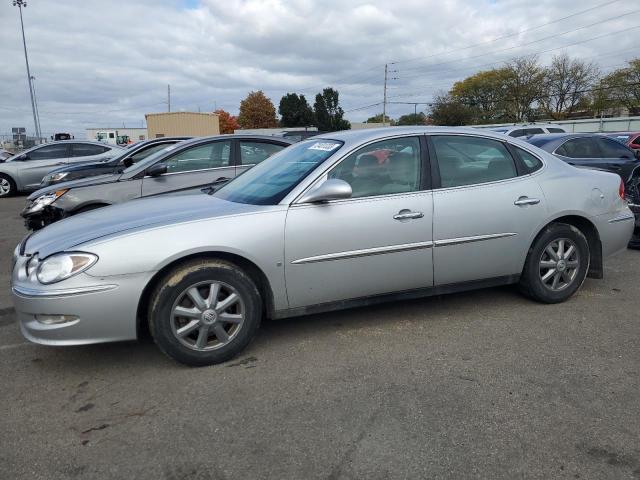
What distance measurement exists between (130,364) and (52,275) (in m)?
0.80

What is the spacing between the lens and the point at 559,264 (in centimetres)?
438

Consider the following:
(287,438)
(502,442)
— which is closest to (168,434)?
(287,438)

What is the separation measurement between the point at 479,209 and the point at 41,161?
14138 millimetres

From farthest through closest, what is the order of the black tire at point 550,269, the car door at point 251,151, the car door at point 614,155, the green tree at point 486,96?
the green tree at point 486,96 → the car door at point 614,155 → the car door at point 251,151 → the black tire at point 550,269

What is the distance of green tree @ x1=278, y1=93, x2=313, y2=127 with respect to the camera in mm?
80750

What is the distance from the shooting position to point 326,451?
8.13 ft

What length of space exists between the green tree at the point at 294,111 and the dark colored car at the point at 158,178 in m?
74.6

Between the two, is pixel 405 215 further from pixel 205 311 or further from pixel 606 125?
pixel 606 125

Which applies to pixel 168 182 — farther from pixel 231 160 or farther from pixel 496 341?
pixel 496 341

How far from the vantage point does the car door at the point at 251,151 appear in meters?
7.20

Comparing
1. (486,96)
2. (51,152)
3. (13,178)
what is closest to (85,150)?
(51,152)

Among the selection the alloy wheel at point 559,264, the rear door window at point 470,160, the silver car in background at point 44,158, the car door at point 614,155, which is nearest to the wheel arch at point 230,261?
the rear door window at point 470,160

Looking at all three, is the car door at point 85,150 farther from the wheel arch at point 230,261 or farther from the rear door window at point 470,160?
the rear door window at point 470,160

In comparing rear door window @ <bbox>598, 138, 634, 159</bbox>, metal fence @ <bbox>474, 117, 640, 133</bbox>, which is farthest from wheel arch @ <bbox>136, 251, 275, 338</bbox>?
metal fence @ <bbox>474, 117, 640, 133</bbox>
